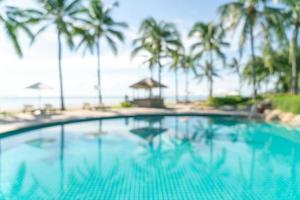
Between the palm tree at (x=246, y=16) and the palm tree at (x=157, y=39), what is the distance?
6304 millimetres

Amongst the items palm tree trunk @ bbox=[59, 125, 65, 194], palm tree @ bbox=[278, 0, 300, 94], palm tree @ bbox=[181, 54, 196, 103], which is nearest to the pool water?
palm tree trunk @ bbox=[59, 125, 65, 194]

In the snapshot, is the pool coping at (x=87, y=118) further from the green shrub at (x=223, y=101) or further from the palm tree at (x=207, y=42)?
the palm tree at (x=207, y=42)

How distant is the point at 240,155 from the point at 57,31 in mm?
17311

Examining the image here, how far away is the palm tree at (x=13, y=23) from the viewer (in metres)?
16.3

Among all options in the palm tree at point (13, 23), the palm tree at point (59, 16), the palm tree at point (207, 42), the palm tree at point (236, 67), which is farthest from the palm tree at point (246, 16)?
the palm tree at point (236, 67)

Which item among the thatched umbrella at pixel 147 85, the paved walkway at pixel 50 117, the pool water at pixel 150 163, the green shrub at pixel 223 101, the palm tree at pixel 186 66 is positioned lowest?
the pool water at pixel 150 163

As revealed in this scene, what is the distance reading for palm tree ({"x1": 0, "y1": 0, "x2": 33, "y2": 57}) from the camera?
16.3 meters

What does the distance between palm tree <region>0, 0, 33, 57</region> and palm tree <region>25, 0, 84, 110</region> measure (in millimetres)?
3187

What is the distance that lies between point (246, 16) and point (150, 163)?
18.0 m

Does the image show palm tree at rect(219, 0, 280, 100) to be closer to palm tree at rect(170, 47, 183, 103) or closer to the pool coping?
the pool coping

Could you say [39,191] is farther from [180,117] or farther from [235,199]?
[180,117]

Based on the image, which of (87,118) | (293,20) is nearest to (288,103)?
(293,20)

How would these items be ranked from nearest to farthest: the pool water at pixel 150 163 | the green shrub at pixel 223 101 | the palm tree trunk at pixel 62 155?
the pool water at pixel 150 163 → the palm tree trunk at pixel 62 155 → the green shrub at pixel 223 101

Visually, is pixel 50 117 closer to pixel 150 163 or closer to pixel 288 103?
pixel 150 163
